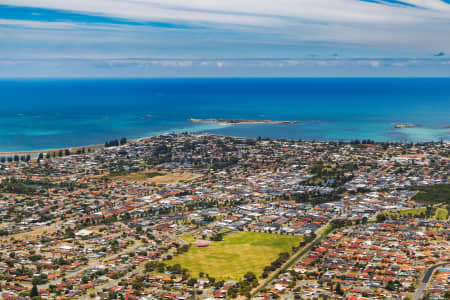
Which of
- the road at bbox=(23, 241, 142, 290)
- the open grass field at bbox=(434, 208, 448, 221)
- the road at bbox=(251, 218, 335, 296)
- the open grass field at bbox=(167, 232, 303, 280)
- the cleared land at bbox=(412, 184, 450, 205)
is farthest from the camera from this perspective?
the cleared land at bbox=(412, 184, 450, 205)

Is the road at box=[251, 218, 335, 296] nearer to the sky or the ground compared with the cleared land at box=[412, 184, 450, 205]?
nearer to the ground

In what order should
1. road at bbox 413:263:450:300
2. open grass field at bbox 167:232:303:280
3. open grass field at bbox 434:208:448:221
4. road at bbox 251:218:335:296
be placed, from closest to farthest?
road at bbox 413:263:450:300 < road at bbox 251:218:335:296 < open grass field at bbox 167:232:303:280 < open grass field at bbox 434:208:448:221

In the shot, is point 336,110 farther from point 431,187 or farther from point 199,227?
point 199,227

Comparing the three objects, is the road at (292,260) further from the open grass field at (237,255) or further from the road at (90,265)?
the road at (90,265)

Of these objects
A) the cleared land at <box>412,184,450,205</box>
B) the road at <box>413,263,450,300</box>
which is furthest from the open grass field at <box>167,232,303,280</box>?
the cleared land at <box>412,184,450,205</box>

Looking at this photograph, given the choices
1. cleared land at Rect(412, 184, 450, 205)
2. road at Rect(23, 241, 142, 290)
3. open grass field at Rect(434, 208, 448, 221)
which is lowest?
road at Rect(23, 241, 142, 290)

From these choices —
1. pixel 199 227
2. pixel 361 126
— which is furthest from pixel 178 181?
pixel 361 126

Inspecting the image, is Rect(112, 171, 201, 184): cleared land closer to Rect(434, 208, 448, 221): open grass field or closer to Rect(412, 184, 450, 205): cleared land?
Rect(412, 184, 450, 205): cleared land
